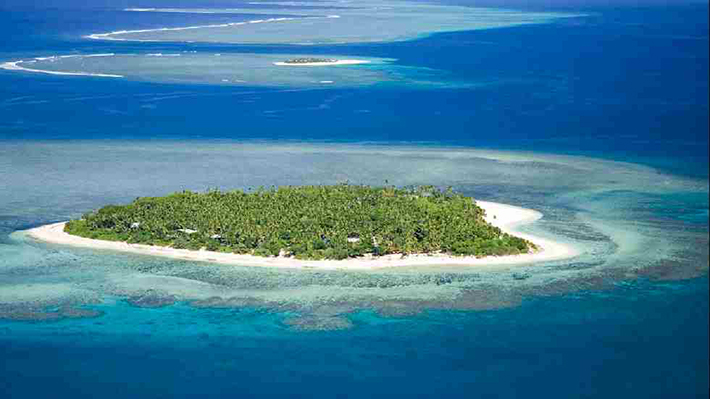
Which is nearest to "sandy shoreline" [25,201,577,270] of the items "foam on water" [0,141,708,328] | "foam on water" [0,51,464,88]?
"foam on water" [0,141,708,328]

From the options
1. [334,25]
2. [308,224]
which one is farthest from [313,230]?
[334,25]

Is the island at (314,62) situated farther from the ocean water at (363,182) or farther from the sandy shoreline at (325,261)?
the sandy shoreline at (325,261)

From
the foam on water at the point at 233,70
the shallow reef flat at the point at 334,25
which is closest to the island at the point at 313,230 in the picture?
the foam on water at the point at 233,70

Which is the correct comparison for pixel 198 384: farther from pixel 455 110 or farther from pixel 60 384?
pixel 455 110

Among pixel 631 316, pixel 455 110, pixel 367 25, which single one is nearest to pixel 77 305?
pixel 631 316

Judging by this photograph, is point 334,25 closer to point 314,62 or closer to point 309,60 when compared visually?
point 309,60

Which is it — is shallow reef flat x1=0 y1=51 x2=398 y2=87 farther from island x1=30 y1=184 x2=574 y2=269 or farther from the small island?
island x1=30 y1=184 x2=574 y2=269
